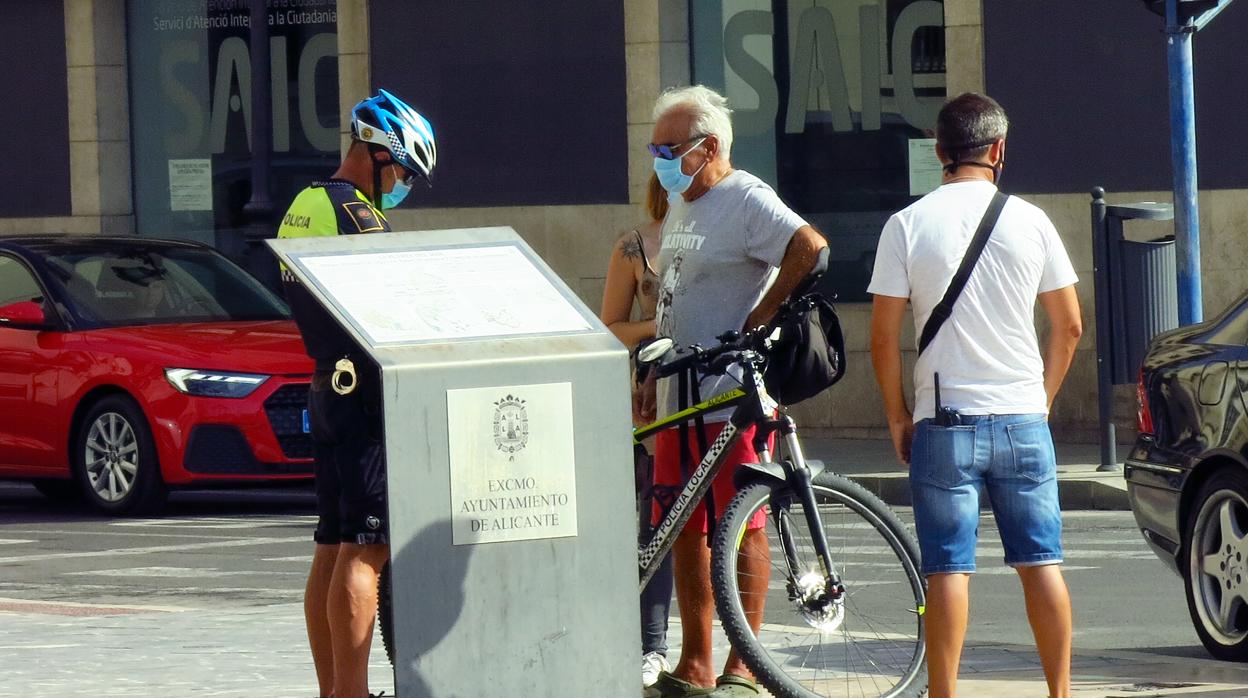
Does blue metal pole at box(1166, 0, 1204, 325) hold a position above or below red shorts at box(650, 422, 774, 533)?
above

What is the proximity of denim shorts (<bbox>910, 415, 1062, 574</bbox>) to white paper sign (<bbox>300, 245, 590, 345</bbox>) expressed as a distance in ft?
3.33

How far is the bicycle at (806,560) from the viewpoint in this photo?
625cm

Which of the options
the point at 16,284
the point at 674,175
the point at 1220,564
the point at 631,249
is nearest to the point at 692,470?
the point at 674,175

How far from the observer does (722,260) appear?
21.9 ft

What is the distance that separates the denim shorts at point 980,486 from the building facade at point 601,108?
1069cm

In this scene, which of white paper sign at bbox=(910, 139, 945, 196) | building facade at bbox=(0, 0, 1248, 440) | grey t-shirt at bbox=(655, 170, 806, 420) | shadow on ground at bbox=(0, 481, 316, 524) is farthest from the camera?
white paper sign at bbox=(910, 139, 945, 196)

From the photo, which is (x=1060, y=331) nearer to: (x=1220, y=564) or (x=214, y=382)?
(x=1220, y=564)

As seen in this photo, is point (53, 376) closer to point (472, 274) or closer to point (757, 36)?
point (757, 36)

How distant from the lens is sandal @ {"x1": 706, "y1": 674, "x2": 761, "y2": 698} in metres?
6.59

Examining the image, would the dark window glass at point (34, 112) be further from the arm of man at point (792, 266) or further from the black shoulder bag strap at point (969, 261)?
the black shoulder bag strap at point (969, 261)

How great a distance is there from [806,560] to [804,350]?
57 centimetres

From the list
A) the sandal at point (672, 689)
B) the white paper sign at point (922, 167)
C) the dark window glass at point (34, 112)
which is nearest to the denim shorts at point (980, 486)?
the sandal at point (672, 689)

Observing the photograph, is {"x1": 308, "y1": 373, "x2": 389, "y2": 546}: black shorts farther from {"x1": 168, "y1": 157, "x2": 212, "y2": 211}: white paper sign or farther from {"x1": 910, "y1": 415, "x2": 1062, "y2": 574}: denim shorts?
{"x1": 168, "y1": 157, "x2": 212, "y2": 211}: white paper sign

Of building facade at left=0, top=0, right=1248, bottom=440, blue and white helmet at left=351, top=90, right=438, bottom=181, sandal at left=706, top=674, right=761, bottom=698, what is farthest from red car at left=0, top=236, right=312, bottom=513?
blue and white helmet at left=351, top=90, right=438, bottom=181
